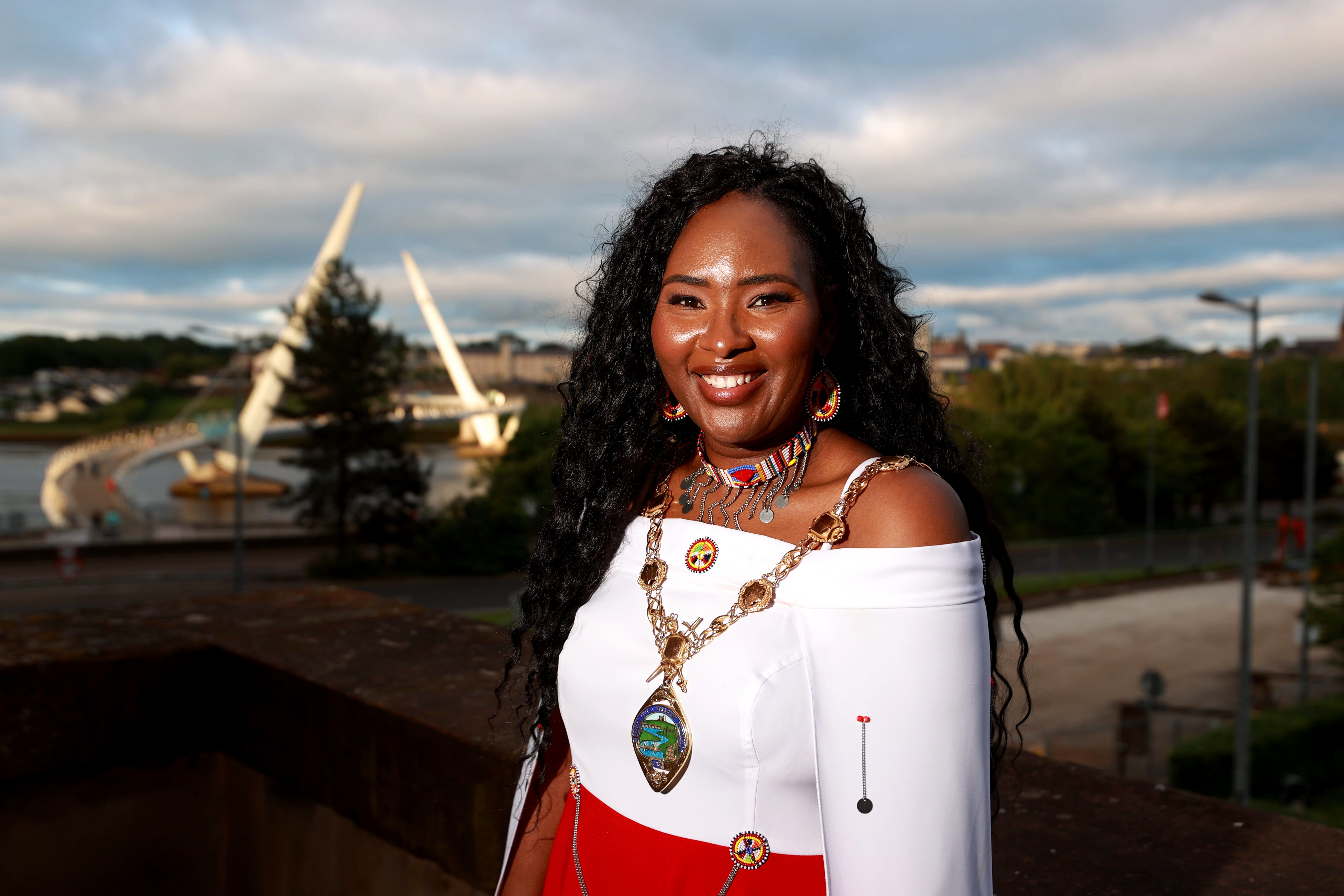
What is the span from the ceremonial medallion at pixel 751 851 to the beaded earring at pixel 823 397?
543 mm

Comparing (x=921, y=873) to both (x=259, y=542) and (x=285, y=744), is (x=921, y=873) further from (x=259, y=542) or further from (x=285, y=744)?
(x=259, y=542)

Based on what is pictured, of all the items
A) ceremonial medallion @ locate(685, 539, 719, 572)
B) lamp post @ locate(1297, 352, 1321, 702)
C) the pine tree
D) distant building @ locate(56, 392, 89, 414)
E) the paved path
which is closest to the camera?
ceremonial medallion @ locate(685, 539, 719, 572)

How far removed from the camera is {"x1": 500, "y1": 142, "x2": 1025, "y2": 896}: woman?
1108 millimetres

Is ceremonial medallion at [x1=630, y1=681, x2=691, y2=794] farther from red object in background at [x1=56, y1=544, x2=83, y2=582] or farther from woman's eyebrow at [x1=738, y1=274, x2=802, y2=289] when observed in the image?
red object in background at [x1=56, y1=544, x2=83, y2=582]

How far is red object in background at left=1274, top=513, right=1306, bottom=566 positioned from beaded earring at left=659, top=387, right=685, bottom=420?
3665cm

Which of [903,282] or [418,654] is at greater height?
[903,282]

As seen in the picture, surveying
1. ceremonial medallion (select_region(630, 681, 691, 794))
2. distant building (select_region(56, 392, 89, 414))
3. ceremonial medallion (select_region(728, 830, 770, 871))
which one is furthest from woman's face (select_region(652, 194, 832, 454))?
distant building (select_region(56, 392, 89, 414))

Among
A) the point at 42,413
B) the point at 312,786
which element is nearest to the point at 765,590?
the point at 312,786

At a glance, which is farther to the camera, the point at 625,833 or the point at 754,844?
the point at 625,833

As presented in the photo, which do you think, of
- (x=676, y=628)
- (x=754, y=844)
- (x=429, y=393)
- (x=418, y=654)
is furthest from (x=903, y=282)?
(x=429, y=393)

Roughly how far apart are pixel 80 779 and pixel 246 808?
0.33 m

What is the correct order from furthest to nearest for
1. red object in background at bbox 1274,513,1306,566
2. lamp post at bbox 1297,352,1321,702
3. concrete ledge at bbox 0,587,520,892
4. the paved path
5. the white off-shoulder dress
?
red object in background at bbox 1274,513,1306,566, lamp post at bbox 1297,352,1321,702, the paved path, concrete ledge at bbox 0,587,520,892, the white off-shoulder dress

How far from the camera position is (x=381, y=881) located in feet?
6.32

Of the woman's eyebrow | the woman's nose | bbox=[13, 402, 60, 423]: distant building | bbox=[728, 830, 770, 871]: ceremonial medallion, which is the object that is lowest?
bbox=[13, 402, 60, 423]: distant building
